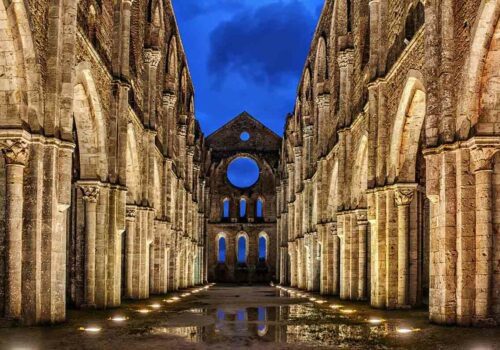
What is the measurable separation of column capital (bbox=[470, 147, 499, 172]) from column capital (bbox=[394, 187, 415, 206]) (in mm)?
5914

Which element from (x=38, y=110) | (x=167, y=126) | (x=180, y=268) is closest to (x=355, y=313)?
(x=38, y=110)

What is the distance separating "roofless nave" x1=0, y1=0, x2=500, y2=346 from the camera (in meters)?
13.2

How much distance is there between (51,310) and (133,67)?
48.1 ft

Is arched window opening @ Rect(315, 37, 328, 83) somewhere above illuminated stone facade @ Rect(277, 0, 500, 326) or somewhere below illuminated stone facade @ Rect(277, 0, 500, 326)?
above

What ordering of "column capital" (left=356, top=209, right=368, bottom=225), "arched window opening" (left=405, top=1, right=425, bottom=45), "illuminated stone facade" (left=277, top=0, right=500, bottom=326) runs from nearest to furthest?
1. "illuminated stone facade" (left=277, top=0, right=500, bottom=326)
2. "arched window opening" (left=405, top=1, right=425, bottom=45)
3. "column capital" (left=356, top=209, right=368, bottom=225)

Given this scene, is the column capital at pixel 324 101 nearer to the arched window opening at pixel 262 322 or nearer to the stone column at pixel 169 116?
the stone column at pixel 169 116

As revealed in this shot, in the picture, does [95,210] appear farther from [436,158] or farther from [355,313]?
[436,158]

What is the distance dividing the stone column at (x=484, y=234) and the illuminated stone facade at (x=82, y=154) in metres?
8.87

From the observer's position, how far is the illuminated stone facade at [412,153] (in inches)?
522

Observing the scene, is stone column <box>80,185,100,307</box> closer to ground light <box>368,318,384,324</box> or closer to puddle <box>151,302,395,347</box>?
puddle <box>151,302,395,347</box>

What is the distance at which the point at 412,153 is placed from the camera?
63.6ft

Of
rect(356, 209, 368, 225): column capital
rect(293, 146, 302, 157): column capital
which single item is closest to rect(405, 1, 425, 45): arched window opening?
rect(356, 209, 368, 225): column capital

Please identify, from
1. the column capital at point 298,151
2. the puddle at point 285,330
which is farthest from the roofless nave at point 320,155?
the column capital at point 298,151

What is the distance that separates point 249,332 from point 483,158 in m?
6.07
